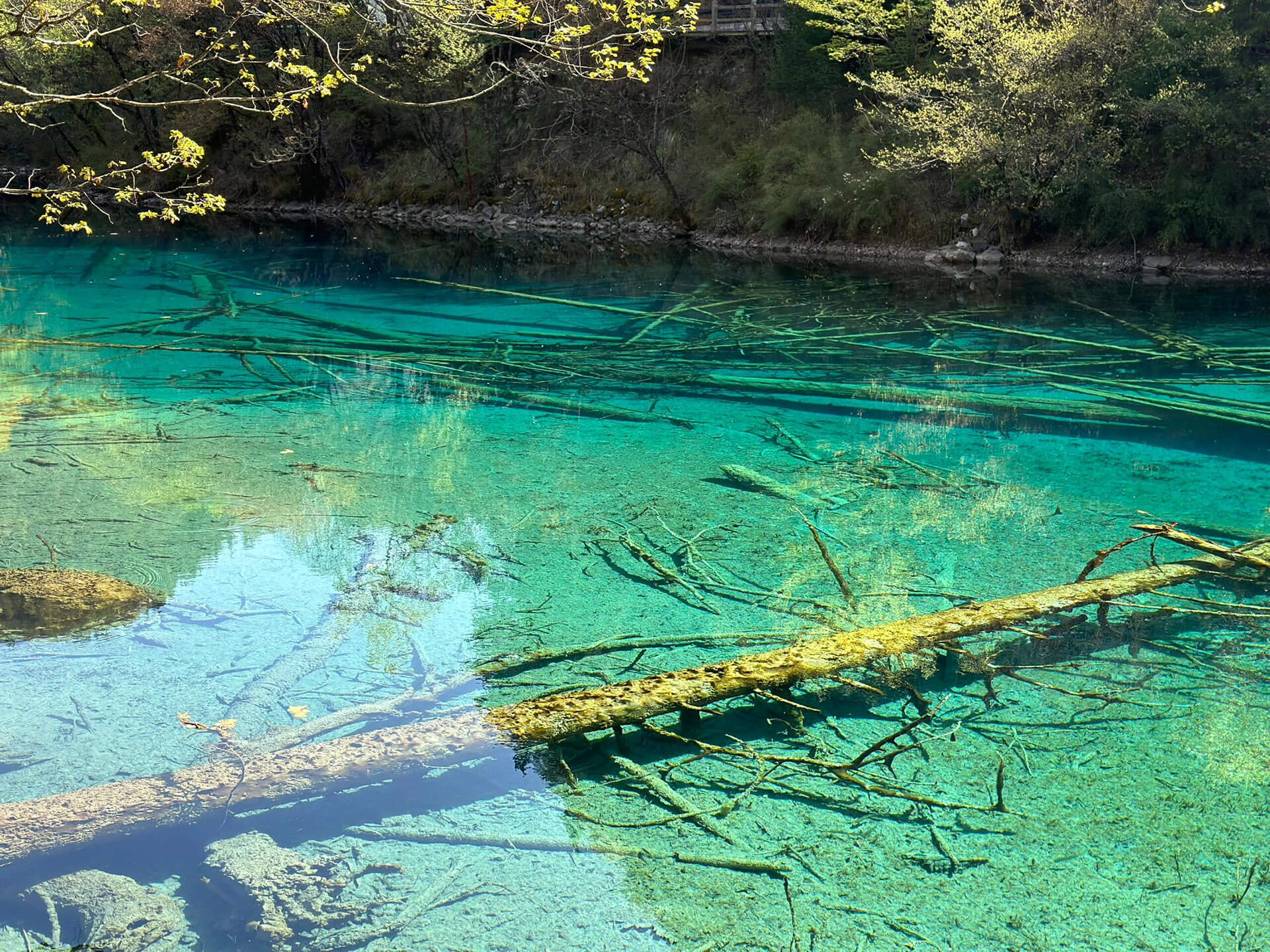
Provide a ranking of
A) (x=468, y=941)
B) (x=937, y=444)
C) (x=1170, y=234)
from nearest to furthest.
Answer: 1. (x=468, y=941)
2. (x=937, y=444)
3. (x=1170, y=234)

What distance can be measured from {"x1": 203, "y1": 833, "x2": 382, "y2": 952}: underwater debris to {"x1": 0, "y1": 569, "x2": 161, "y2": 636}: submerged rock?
6.24ft

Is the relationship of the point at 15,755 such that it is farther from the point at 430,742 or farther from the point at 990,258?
the point at 990,258

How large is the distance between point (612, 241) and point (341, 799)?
757 inches

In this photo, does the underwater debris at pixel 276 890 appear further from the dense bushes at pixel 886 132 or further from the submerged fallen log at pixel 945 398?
the dense bushes at pixel 886 132

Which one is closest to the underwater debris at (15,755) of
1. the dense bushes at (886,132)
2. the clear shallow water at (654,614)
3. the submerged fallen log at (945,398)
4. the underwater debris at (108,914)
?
the clear shallow water at (654,614)

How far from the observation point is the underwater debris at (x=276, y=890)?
2.65 m

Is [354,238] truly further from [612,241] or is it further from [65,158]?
[65,158]

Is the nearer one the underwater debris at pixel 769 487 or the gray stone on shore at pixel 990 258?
the underwater debris at pixel 769 487

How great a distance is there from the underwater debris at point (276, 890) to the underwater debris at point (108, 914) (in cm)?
13

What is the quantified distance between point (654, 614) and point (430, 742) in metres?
1.28

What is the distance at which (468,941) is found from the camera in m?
2.62

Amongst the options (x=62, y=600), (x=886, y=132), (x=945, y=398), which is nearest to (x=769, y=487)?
(x=945, y=398)

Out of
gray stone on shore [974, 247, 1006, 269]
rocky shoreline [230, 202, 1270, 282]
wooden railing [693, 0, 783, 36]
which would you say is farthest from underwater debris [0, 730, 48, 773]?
wooden railing [693, 0, 783, 36]

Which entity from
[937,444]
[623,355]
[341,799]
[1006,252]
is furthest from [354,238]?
[341,799]
